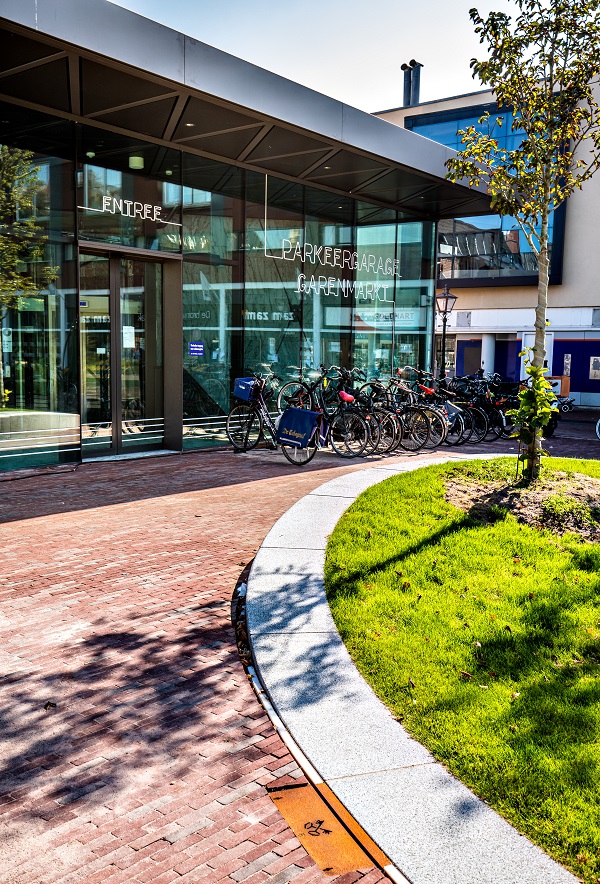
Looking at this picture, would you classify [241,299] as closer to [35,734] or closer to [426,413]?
[426,413]

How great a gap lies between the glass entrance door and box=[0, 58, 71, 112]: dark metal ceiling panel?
2.15 meters

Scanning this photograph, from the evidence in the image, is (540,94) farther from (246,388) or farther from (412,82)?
(412,82)

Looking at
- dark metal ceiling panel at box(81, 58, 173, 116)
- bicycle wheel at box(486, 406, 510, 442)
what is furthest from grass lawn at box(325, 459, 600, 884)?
bicycle wheel at box(486, 406, 510, 442)

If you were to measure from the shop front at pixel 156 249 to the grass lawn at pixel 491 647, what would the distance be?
560 centimetres

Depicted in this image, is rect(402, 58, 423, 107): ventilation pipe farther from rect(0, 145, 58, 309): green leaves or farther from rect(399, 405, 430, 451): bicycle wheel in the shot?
rect(0, 145, 58, 309): green leaves

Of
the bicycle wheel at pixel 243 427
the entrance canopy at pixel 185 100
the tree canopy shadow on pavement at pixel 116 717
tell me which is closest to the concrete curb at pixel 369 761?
the tree canopy shadow on pavement at pixel 116 717

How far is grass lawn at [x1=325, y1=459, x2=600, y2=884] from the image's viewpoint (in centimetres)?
320

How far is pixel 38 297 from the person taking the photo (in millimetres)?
10852

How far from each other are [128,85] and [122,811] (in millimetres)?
9058

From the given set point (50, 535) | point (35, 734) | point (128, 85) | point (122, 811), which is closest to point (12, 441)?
point (50, 535)

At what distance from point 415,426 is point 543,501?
20.4 ft

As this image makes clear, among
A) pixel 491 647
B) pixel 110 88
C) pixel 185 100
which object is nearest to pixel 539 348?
pixel 491 647

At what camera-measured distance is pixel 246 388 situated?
42.9 feet

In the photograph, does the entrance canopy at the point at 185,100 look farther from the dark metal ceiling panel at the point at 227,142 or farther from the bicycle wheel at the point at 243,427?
the bicycle wheel at the point at 243,427
